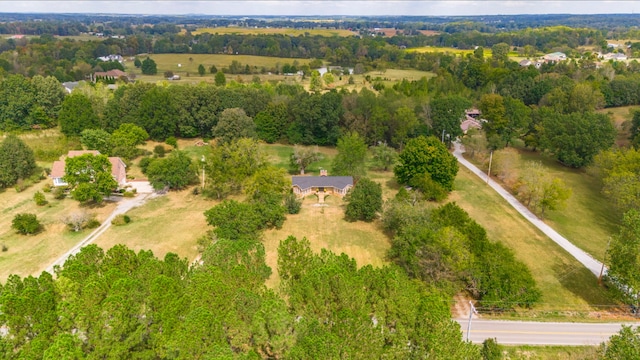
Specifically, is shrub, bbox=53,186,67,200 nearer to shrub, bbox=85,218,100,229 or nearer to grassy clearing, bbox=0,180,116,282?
grassy clearing, bbox=0,180,116,282

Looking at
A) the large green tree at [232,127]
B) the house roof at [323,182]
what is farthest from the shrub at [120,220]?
the large green tree at [232,127]

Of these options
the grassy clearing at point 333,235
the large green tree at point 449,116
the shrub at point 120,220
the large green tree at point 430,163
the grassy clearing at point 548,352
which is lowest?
the grassy clearing at point 548,352

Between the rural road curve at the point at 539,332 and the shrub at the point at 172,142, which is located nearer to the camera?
the rural road curve at the point at 539,332

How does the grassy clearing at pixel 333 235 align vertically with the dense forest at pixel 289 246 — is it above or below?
below

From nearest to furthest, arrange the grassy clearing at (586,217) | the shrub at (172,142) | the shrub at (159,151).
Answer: the grassy clearing at (586,217)
the shrub at (159,151)
the shrub at (172,142)

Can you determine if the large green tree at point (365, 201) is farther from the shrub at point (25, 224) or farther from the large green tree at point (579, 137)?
the large green tree at point (579, 137)

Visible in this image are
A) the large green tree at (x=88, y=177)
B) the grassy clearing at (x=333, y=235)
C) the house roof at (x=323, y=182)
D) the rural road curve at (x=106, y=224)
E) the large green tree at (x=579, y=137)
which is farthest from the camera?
the large green tree at (x=579, y=137)

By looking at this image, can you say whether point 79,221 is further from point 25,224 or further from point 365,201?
point 365,201

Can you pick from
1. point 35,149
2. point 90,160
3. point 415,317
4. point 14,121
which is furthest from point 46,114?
point 415,317
